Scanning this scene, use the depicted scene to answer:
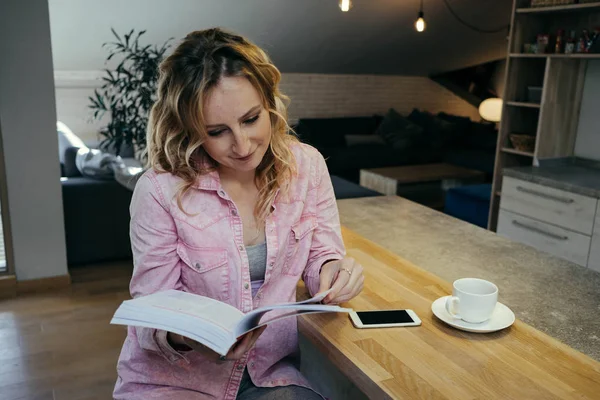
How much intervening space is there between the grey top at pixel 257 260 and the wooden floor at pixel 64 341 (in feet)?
4.80

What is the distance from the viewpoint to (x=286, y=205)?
140cm

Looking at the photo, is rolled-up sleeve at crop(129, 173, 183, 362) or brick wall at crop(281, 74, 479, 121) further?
brick wall at crop(281, 74, 479, 121)

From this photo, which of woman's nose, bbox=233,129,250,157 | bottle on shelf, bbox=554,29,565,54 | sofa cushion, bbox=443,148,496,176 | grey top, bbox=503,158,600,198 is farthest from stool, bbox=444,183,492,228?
woman's nose, bbox=233,129,250,157

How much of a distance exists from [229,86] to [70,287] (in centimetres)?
279

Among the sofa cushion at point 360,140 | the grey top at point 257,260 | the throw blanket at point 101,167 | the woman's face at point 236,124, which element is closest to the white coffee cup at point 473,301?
the grey top at point 257,260

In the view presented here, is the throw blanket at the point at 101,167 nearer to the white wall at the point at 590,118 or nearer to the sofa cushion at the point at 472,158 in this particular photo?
the white wall at the point at 590,118

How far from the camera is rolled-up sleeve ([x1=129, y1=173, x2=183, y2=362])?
125 centimetres

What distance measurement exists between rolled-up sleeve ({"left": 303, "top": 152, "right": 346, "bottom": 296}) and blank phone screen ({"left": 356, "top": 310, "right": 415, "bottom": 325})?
0.18m

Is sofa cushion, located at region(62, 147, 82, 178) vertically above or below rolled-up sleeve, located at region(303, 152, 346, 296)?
below

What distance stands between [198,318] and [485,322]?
613 millimetres

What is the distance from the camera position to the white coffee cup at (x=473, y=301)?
3.77 feet

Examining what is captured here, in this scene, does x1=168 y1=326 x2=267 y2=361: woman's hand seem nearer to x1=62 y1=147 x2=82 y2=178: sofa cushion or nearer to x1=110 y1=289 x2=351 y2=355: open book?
x1=110 y1=289 x2=351 y2=355: open book

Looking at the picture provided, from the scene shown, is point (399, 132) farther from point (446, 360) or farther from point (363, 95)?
point (446, 360)

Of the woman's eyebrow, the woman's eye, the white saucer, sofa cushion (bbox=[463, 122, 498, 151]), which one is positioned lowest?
sofa cushion (bbox=[463, 122, 498, 151])
